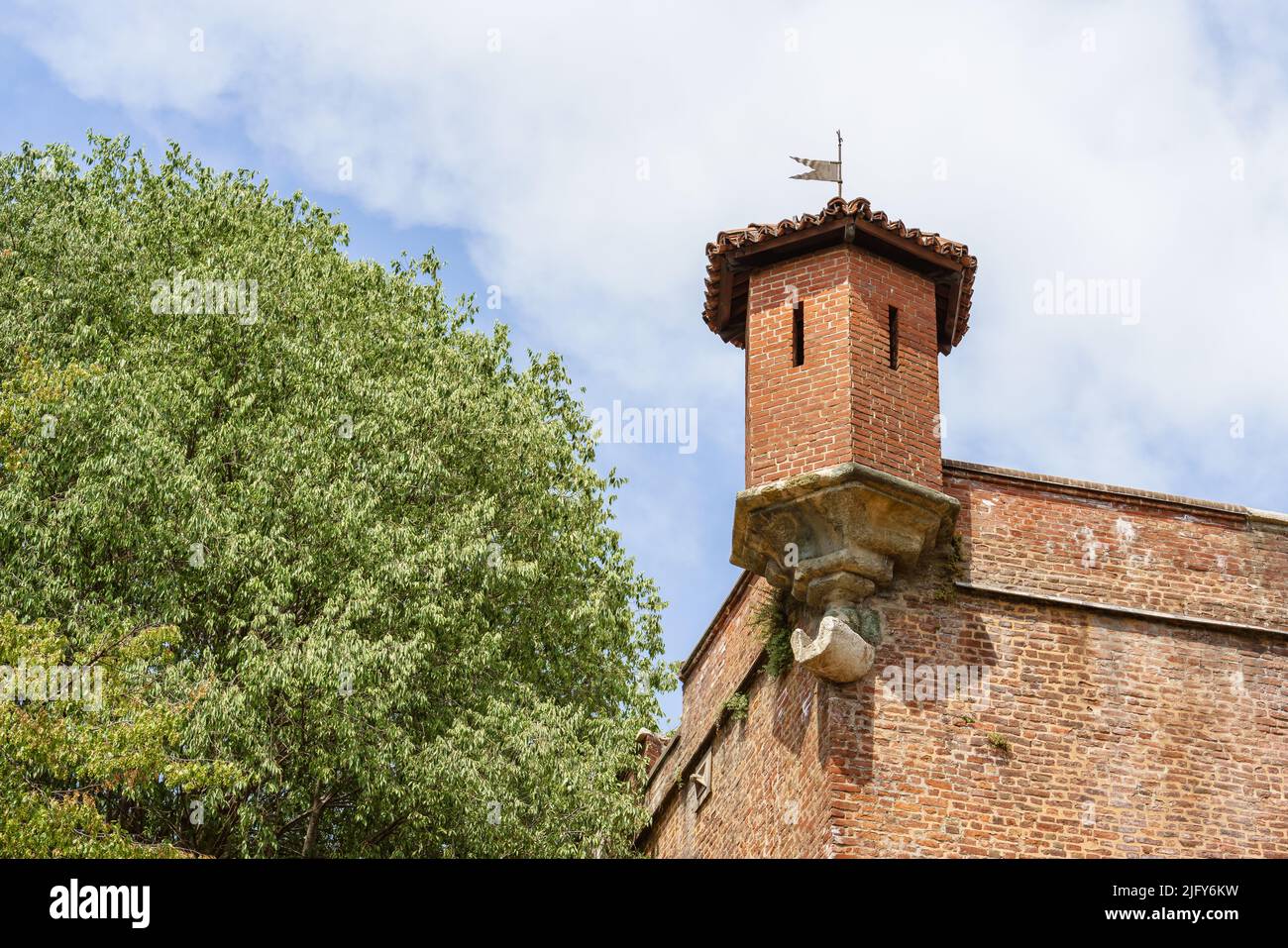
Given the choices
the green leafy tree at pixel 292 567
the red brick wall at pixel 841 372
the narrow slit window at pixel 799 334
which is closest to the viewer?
the red brick wall at pixel 841 372

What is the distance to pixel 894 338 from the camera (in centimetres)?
1360

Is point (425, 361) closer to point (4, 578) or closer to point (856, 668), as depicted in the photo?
point (4, 578)

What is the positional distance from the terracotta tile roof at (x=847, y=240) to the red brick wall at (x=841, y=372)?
0.46ft

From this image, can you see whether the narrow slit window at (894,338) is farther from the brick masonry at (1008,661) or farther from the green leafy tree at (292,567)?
the green leafy tree at (292,567)

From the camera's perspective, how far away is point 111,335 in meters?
20.8

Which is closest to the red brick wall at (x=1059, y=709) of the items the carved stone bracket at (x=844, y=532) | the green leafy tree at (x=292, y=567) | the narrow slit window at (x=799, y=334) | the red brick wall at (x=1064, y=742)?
the red brick wall at (x=1064, y=742)

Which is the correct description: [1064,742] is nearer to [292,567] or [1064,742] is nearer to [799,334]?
[799,334]

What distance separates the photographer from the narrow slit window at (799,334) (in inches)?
533

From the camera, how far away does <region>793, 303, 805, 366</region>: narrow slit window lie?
44.4ft

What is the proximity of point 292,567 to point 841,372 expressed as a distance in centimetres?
683

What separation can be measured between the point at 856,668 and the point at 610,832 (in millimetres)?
5148

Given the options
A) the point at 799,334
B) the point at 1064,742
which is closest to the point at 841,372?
the point at 799,334
